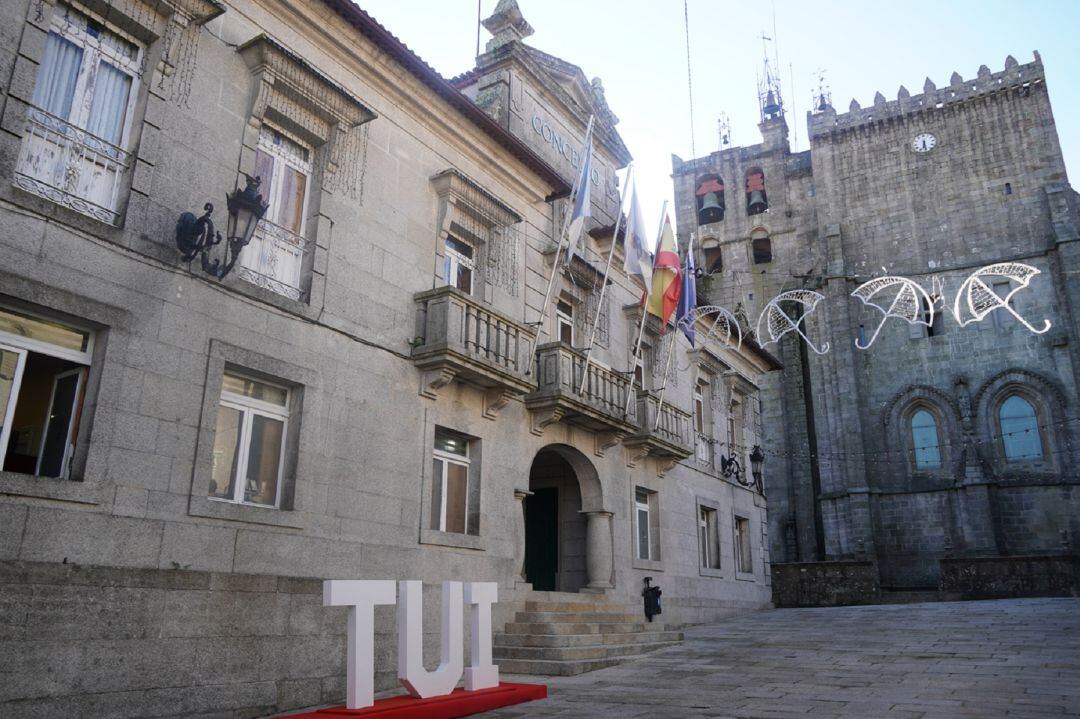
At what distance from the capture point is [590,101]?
19.5m

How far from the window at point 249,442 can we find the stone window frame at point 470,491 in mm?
2424

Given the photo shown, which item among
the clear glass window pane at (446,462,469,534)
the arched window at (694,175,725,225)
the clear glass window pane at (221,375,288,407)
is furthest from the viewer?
the arched window at (694,175,725,225)

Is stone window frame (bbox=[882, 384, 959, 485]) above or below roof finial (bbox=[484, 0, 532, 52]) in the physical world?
below

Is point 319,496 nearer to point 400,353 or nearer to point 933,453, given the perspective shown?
point 400,353

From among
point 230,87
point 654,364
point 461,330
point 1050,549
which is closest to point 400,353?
point 461,330

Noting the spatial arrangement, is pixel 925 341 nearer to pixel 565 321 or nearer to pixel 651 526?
pixel 651 526

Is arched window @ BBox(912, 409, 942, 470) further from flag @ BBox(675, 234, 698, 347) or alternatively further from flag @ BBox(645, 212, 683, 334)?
flag @ BBox(645, 212, 683, 334)

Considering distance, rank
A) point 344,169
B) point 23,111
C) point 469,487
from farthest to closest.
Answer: point 469,487 → point 344,169 → point 23,111

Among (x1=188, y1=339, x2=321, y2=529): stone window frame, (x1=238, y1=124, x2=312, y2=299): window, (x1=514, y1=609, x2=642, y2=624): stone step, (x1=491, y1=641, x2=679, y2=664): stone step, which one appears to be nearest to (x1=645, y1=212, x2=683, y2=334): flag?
(x1=514, y1=609, x2=642, y2=624): stone step

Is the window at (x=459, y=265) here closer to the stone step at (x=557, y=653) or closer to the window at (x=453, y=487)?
the window at (x=453, y=487)

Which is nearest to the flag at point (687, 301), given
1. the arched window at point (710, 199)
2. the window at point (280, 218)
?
the window at point (280, 218)

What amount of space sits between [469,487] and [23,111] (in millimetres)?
7882

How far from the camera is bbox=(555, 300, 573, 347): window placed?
55.0 ft

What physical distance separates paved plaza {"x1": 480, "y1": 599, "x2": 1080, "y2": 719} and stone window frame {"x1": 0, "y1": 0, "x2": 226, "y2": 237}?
6.53m
